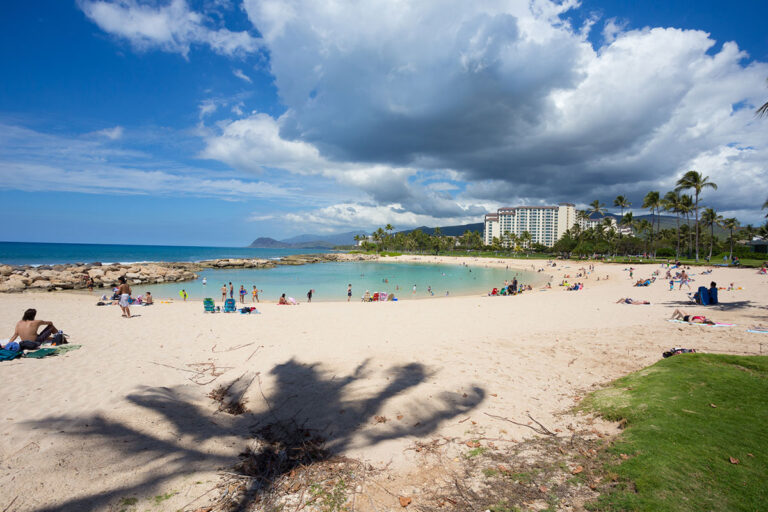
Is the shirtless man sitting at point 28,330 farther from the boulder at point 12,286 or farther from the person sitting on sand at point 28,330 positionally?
the boulder at point 12,286

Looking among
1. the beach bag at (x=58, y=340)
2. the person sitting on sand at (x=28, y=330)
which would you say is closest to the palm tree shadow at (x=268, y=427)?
the person sitting on sand at (x=28, y=330)

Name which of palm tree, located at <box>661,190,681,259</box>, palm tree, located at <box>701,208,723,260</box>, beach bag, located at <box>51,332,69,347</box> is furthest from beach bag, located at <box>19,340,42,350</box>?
palm tree, located at <box>701,208,723,260</box>

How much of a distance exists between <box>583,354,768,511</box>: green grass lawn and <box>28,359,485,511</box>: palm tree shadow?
254 cm

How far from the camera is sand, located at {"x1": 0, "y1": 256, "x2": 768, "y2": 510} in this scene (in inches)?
155

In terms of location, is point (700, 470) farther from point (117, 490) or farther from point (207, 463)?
point (117, 490)

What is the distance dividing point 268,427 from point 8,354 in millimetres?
7331

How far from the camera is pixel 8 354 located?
7887 millimetres

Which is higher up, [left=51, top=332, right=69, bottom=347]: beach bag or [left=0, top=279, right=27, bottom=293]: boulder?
[left=51, top=332, right=69, bottom=347]: beach bag

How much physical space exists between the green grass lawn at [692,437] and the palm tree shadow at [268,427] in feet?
8.35

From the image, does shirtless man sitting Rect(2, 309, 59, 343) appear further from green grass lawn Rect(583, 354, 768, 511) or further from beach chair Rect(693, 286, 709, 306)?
beach chair Rect(693, 286, 709, 306)

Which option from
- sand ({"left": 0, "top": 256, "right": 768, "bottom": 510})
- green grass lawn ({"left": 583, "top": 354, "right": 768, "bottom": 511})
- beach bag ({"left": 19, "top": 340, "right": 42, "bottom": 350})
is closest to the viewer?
green grass lawn ({"left": 583, "top": 354, "right": 768, "bottom": 511})

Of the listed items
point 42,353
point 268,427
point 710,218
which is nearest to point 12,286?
point 42,353

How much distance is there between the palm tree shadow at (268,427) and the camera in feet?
13.2

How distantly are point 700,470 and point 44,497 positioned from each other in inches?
253
